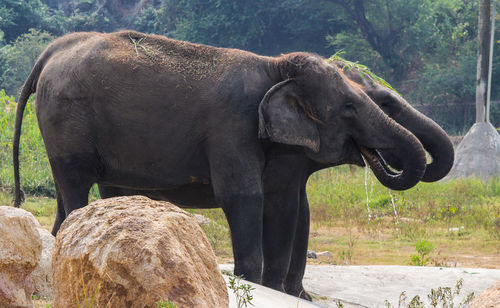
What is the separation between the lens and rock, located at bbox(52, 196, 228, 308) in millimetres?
3428

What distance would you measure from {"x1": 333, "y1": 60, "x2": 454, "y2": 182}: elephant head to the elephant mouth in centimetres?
10

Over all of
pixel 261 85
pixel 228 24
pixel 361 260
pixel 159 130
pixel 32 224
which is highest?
pixel 228 24

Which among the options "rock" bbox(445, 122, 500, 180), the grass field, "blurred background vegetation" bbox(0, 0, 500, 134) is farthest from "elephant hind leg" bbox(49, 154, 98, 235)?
"blurred background vegetation" bbox(0, 0, 500, 134)

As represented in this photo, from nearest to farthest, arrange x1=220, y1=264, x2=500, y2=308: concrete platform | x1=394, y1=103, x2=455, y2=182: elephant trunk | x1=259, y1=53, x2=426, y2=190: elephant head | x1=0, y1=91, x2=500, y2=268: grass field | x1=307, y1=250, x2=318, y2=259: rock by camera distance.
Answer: x1=259, y1=53, x2=426, y2=190: elephant head < x1=220, y1=264, x2=500, y2=308: concrete platform < x1=394, y1=103, x2=455, y2=182: elephant trunk < x1=307, y1=250, x2=318, y2=259: rock < x1=0, y1=91, x2=500, y2=268: grass field

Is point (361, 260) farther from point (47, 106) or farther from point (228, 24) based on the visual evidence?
point (228, 24)

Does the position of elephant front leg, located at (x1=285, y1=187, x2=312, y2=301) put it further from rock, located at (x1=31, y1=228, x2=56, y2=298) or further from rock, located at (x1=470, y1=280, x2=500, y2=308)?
rock, located at (x1=470, y1=280, x2=500, y2=308)

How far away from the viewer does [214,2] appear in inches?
1371

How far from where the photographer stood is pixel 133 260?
11.2 feet

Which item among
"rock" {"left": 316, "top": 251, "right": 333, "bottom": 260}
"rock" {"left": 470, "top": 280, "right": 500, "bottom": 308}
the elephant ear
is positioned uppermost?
the elephant ear

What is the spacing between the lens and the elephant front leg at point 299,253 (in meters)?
6.71

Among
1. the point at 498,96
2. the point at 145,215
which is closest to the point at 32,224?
the point at 145,215

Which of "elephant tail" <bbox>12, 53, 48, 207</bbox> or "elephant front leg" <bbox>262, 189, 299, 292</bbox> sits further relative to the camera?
"elephant tail" <bbox>12, 53, 48, 207</bbox>

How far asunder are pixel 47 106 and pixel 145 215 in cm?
294

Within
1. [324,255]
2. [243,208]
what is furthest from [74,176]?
[324,255]
